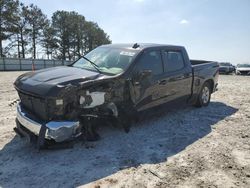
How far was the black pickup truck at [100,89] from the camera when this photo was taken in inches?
167

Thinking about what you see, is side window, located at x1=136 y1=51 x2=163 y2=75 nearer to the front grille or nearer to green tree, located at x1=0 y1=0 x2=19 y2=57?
the front grille

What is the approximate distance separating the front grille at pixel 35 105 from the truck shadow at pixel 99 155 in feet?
2.06

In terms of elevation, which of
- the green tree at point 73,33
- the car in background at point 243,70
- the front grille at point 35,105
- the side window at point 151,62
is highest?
the green tree at point 73,33

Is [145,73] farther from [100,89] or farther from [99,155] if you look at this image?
[99,155]

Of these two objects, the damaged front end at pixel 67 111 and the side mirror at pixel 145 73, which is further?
the side mirror at pixel 145 73

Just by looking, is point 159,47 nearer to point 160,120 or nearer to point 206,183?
point 160,120

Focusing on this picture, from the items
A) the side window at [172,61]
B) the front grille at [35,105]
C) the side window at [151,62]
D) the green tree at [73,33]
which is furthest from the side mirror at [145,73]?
the green tree at [73,33]

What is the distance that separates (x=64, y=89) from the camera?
4199mm

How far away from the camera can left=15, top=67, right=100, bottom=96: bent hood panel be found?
14.0 feet

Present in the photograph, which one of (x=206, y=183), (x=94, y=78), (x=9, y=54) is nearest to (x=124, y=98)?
(x=94, y=78)

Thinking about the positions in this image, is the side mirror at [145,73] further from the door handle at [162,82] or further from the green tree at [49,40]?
the green tree at [49,40]

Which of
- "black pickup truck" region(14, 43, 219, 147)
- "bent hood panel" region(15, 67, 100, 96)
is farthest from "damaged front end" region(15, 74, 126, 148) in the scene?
"bent hood panel" region(15, 67, 100, 96)

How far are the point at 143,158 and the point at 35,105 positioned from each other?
6.47 feet

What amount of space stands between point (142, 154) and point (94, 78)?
1514 mm
